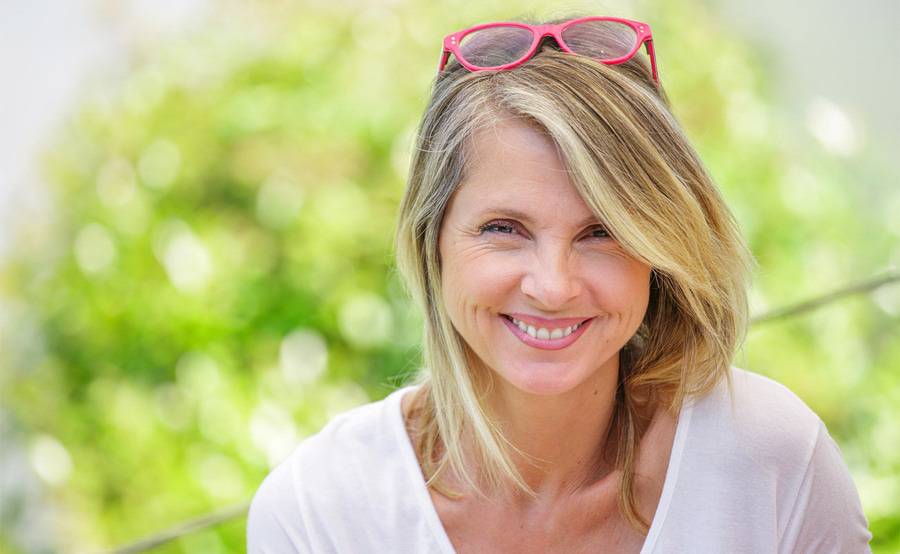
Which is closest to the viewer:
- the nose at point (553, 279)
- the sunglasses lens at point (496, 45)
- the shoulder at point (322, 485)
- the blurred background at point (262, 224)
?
the nose at point (553, 279)

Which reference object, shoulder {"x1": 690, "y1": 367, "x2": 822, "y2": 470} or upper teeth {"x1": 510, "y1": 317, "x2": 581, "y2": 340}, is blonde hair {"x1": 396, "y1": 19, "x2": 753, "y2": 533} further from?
upper teeth {"x1": 510, "y1": 317, "x2": 581, "y2": 340}

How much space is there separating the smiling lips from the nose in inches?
1.3

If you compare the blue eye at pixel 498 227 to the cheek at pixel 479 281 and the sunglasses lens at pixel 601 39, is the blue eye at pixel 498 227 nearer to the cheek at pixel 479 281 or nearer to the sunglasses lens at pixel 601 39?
the cheek at pixel 479 281

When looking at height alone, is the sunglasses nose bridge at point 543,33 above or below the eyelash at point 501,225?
above

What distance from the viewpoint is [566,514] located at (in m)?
1.77

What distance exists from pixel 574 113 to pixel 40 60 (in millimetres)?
4208

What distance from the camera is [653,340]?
1812 mm

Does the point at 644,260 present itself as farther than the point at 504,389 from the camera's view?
No

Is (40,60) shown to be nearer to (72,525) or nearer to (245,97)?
(245,97)

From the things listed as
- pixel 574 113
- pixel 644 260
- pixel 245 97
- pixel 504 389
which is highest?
pixel 574 113

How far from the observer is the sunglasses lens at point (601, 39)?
159cm

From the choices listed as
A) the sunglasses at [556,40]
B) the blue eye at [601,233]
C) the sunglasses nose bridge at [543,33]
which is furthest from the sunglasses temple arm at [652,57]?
the blue eye at [601,233]

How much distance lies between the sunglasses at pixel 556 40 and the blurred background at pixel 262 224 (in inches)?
77.5

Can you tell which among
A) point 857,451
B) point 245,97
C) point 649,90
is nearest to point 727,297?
point 649,90
